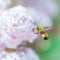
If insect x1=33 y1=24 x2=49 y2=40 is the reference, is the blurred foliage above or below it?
below

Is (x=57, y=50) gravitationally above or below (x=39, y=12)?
below

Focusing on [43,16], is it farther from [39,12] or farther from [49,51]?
[49,51]

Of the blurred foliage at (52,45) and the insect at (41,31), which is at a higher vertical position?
the insect at (41,31)

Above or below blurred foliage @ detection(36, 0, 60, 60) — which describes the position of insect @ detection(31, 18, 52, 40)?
above

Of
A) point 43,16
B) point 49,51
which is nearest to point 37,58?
point 49,51

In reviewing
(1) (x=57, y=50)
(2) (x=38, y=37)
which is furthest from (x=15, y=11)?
(1) (x=57, y=50)

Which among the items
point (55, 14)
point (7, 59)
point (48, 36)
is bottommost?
point (7, 59)

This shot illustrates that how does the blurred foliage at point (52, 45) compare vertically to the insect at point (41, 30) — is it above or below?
below

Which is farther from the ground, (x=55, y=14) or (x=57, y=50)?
(x=55, y=14)

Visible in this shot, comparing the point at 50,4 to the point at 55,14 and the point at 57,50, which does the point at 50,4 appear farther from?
the point at 57,50
